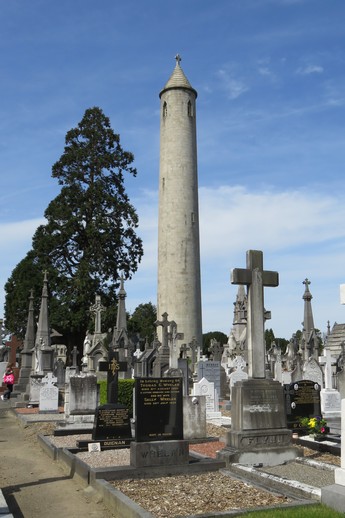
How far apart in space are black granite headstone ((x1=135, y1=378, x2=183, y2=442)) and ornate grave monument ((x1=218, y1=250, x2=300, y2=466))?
3.05 feet

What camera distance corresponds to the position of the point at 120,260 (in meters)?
35.6

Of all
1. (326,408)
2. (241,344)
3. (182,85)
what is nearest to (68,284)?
→ (241,344)

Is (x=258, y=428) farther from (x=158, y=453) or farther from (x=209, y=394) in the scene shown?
(x=209, y=394)

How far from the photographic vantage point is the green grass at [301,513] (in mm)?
4844

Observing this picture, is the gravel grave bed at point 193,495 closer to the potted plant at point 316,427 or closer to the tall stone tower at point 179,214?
the potted plant at point 316,427

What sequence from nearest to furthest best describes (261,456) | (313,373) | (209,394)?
(261,456) < (209,394) < (313,373)

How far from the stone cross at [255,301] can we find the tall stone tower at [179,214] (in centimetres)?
2507

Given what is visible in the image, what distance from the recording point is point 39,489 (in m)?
7.05

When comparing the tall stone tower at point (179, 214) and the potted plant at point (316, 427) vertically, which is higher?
the tall stone tower at point (179, 214)

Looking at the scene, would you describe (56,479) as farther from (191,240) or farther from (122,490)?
(191,240)

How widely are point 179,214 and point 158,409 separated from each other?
2797 cm

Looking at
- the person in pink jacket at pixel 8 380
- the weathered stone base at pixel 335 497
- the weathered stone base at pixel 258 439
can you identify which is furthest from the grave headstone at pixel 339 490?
the person in pink jacket at pixel 8 380

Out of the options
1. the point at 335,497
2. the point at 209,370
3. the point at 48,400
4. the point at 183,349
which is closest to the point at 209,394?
the point at 209,370

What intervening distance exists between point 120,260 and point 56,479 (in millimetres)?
28125
